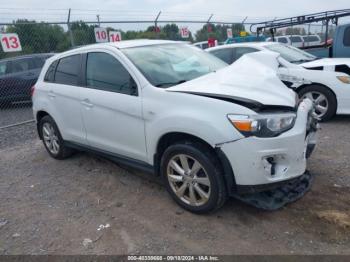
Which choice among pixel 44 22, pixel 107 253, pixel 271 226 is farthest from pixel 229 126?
pixel 44 22

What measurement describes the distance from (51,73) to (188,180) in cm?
288

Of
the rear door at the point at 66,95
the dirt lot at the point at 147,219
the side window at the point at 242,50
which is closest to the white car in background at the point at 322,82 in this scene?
the side window at the point at 242,50

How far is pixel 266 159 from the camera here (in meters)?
2.90

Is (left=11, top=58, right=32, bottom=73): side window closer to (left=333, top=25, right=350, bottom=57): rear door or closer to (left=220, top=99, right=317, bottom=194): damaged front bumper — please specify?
(left=333, top=25, right=350, bottom=57): rear door

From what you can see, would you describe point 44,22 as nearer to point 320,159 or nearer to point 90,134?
point 90,134

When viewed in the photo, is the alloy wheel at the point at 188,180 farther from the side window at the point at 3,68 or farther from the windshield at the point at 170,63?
the side window at the point at 3,68

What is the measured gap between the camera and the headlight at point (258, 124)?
9.33 ft

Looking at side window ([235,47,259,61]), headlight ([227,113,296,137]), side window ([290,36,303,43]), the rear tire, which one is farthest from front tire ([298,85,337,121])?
side window ([290,36,303,43])

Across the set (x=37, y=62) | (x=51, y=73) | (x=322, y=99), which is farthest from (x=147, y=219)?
(x=37, y=62)

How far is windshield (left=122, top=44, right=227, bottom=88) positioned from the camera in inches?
141

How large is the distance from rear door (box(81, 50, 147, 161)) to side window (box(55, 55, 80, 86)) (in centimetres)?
23

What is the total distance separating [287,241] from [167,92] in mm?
1732

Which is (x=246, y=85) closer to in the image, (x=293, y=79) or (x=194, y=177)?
(x=194, y=177)

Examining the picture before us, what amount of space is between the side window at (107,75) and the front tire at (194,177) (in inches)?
33.2
